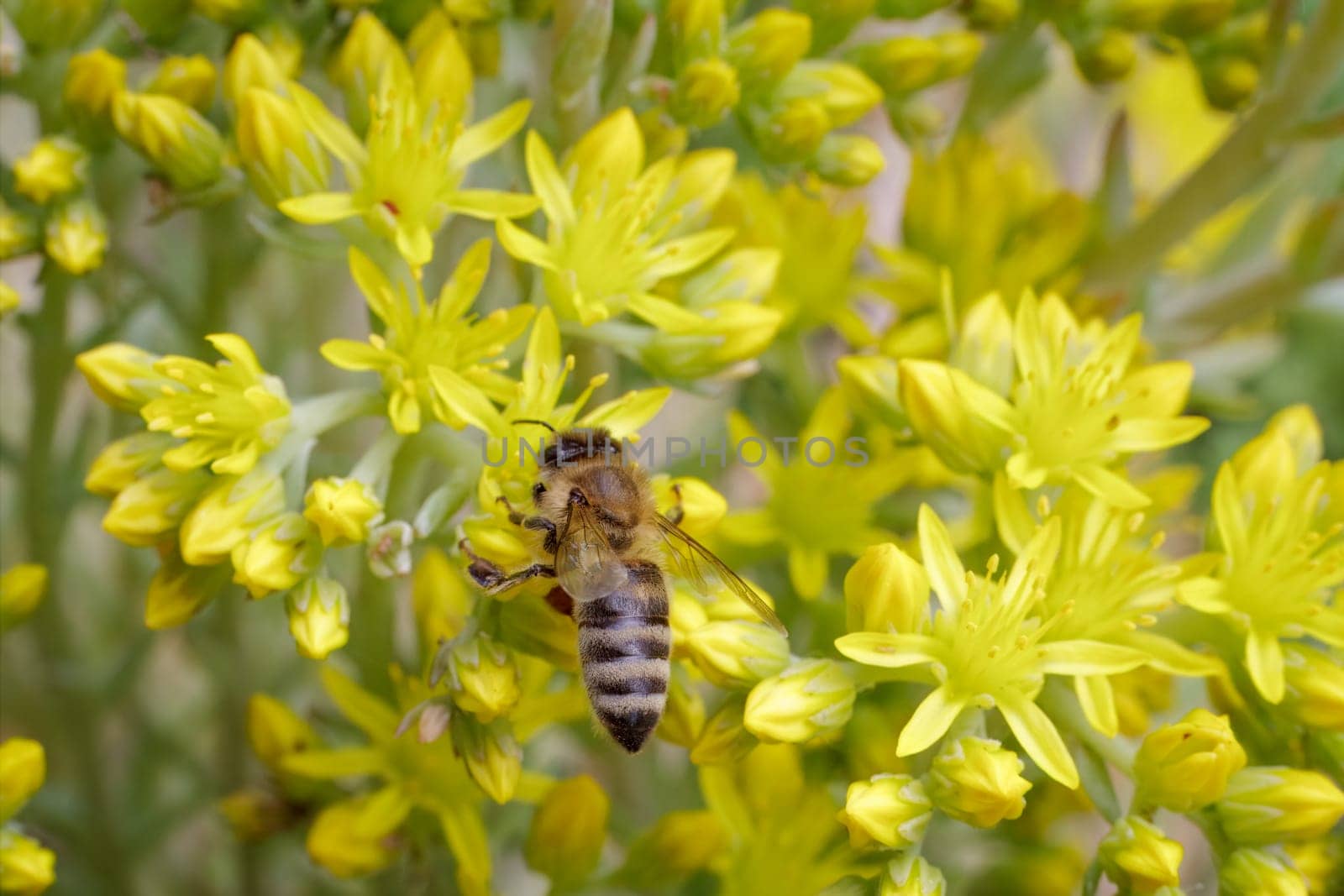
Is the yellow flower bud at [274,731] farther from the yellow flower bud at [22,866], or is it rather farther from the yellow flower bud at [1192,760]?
the yellow flower bud at [1192,760]

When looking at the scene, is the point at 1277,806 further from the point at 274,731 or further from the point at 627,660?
the point at 274,731

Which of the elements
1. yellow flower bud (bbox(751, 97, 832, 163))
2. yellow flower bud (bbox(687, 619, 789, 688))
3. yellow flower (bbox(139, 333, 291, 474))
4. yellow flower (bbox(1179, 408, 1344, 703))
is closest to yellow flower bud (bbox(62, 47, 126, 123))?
Answer: yellow flower (bbox(139, 333, 291, 474))

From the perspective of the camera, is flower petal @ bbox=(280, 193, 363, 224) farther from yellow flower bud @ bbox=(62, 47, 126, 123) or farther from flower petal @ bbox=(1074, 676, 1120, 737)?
flower petal @ bbox=(1074, 676, 1120, 737)

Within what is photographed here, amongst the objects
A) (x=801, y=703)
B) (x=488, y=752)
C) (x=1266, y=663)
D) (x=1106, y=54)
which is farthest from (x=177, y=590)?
(x=1106, y=54)

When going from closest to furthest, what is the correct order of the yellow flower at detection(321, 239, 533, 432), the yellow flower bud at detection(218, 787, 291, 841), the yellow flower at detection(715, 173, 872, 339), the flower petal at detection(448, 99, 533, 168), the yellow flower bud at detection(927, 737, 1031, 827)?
1. the yellow flower bud at detection(927, 737, 1031, 827)
2. the yellow flower at detection(321, 239, 533, 432)
3. the flower petal at detection(448, 99, 533, 168)
4. the yellow flower bud at detection(218, 787, 291, 841)
5. the yellow flower at detection(715, 173, 872, 339)

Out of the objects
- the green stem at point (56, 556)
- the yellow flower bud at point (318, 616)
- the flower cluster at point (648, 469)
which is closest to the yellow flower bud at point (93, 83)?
the flower cluster at point (648, 469)

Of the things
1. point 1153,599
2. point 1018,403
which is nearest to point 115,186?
point 1018,403

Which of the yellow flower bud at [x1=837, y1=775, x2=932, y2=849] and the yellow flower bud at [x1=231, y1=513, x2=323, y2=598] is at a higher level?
the yellow flower bud at [x1=231, y1=513, x2=323, y2=598]
